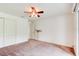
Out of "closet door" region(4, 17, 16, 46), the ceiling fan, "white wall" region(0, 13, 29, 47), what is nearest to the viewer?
the ceiling fan

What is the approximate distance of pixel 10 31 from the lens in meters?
3.69

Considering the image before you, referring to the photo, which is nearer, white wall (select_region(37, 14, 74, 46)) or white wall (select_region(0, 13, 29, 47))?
white wall (select_region(37, 14, 74, 46))

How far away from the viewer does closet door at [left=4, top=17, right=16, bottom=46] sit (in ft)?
11.5

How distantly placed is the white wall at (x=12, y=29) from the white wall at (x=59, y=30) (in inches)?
30.8

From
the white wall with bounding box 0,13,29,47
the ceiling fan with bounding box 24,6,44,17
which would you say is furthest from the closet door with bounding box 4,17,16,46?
the ceiling fan with bounding box 24,6,44,17

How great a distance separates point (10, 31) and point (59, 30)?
2058mm

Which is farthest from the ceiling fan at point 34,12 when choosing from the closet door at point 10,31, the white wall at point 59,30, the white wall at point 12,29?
the closet door at point 10,31

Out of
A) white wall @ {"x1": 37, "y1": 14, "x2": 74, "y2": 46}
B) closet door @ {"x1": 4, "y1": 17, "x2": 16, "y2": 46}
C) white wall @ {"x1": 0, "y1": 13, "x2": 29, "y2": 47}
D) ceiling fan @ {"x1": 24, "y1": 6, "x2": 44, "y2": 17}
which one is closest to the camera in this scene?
ceiling fan @ {"x1": 24, "y1": 6, "x2": 44, "y2": 17}

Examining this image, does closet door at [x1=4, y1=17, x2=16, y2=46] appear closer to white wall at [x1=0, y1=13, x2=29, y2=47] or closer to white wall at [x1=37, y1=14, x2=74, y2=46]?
white wall at [x1=0, y1=13, x2=29, y2=47]

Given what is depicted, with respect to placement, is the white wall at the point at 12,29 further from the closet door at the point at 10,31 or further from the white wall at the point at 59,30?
the white wall at the point at 59,30

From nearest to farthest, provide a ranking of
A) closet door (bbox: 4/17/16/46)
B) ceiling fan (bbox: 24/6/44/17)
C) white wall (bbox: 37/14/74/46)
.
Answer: ceiling fan (bbox: 24/6/44/17)
white wall (bbox: 37/14/74/46)
closet door (bbox: 4/17/16/46)

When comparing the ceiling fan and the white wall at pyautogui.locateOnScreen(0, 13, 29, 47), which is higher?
the ceiling fan

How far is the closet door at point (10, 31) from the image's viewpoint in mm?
3511

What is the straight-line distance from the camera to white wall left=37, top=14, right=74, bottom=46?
2.80 metres
